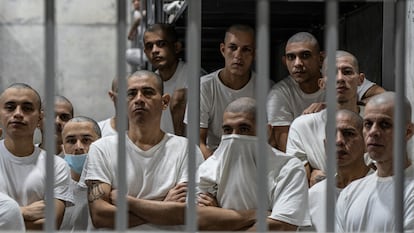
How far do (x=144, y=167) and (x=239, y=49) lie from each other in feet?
3.47

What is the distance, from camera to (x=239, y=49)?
16.5 feet

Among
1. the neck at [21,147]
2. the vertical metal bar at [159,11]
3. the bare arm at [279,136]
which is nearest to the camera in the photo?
the neck at [21,147]

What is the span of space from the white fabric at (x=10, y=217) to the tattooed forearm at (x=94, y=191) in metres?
0.39

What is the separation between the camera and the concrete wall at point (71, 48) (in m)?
10.6

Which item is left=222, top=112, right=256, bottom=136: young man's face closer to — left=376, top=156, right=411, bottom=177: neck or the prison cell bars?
left=376, top=156, right=411, bottom=177: neck

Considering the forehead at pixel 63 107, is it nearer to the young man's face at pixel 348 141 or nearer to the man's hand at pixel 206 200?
the man's hand at pixel 206 200

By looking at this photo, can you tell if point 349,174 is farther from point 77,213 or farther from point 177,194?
point 77,213

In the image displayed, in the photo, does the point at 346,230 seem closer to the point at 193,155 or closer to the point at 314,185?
the point at 314,185

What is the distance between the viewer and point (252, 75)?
523cm

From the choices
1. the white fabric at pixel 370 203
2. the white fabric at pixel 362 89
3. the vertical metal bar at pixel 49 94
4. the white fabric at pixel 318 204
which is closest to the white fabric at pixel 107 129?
the white fabric at pixel 318 204

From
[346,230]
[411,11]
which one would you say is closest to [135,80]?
[346,230]

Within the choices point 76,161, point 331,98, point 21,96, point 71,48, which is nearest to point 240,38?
point 76,161

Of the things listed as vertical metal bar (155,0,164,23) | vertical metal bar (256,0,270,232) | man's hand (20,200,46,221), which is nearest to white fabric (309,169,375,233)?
man's hand (20,200,46,221)

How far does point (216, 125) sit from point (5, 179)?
1.37 metres
